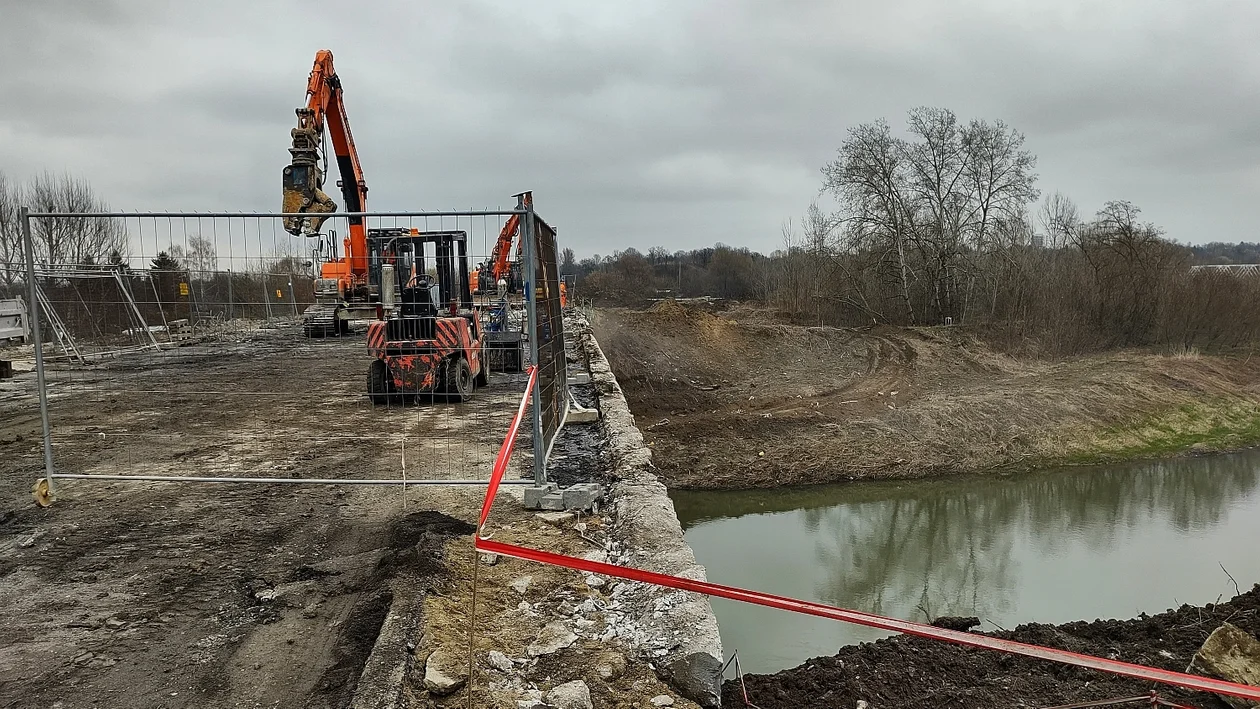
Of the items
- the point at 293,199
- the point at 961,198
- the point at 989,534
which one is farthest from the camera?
the point at 961,198

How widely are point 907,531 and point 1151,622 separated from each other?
16.0 feet

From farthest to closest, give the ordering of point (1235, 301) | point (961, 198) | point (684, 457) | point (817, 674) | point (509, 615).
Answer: point (961, 198)
point (1235, 301)
point (684, 457)
point (817, 674)
point (509, 615)

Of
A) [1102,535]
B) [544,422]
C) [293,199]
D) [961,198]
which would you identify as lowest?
[1102,535]

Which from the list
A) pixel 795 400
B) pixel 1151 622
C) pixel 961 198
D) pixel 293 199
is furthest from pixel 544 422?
pixel 961 198

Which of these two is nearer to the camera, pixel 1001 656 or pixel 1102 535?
pixel 1001 656

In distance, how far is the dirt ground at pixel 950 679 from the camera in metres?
3.60

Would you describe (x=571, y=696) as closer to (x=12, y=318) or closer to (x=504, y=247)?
(x=504, y=247)

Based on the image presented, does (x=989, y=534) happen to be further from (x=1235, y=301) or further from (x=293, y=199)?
(x=1235, y=301)

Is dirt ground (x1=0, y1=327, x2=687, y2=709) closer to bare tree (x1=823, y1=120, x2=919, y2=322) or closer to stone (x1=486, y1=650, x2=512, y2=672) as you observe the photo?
stone (x1=486, y1=650, x2=512, y2=672)

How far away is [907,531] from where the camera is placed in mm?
10219

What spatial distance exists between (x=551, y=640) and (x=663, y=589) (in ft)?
2.16

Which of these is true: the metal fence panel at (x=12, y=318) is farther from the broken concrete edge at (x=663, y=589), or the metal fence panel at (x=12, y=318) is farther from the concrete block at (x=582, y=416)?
the broken concrete edge at (x=663, y=589)

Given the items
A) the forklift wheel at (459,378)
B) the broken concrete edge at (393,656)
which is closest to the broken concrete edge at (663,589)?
the broken concrete edge at (393,656)

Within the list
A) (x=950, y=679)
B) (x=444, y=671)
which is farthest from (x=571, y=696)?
(x=950, y=679)
